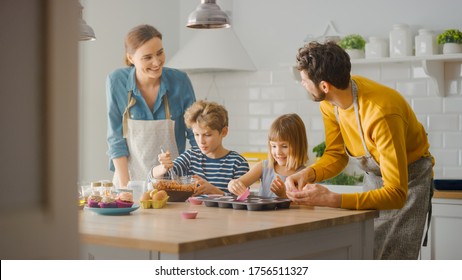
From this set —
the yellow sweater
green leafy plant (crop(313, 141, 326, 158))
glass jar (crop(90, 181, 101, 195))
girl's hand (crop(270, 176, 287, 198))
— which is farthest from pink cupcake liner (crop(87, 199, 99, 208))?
green leafy plant (crop(313, 141, 326, 158))

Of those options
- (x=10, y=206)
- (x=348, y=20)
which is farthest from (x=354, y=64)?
(x=10, y=206)

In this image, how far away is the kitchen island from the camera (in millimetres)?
2102

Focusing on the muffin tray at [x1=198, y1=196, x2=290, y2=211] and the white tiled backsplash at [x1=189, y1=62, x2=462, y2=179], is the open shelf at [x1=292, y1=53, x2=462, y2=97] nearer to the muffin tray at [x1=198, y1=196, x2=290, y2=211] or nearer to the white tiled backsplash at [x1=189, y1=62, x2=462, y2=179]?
the white tiled backsplash at [x1=189, y1=62, x2=462, y2=179]

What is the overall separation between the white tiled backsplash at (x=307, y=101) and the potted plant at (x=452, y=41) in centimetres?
18

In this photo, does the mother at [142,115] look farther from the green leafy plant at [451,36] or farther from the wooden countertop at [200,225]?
the green leafy plant at [451,36]

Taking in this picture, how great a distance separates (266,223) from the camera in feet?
8.14

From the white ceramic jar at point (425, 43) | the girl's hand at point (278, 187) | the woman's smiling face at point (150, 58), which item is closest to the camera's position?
the girl's hand at point (278, 187)

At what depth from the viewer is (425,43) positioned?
476cm

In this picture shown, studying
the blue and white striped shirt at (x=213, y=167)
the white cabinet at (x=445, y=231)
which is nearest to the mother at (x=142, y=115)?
the blue and white striped shirt at (x=213, y=167)

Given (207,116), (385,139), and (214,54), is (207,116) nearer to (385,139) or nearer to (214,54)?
(385,139)

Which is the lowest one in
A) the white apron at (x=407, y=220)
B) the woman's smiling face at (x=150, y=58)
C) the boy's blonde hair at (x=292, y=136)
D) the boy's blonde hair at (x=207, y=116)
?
the white apron at (x=407, y=220)

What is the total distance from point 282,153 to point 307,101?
6.53ft

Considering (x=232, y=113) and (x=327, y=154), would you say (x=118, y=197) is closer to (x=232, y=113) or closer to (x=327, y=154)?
(x=327, y=154)

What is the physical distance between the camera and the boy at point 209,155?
3.78 metres
